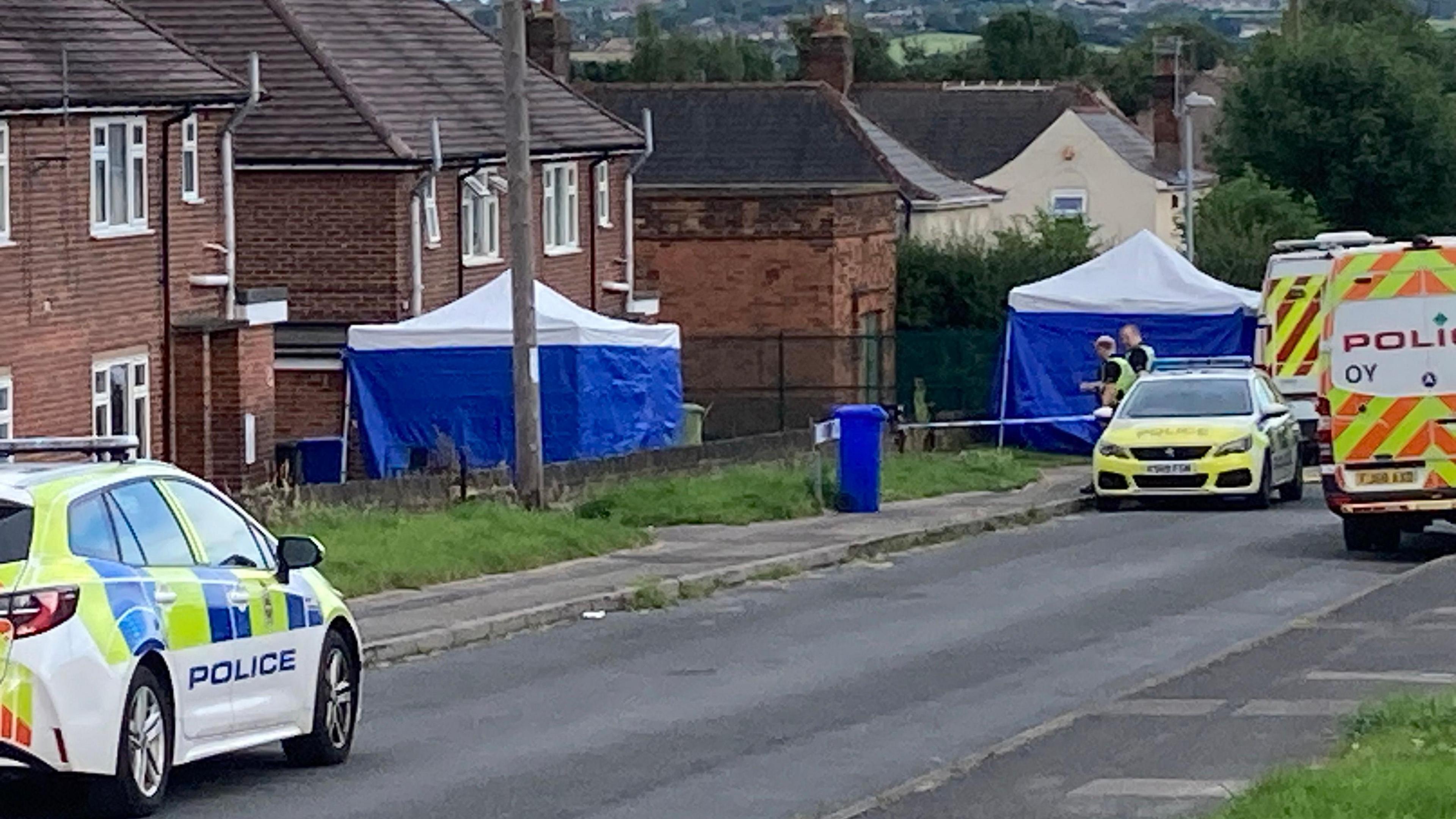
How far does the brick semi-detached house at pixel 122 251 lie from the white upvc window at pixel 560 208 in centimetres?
774

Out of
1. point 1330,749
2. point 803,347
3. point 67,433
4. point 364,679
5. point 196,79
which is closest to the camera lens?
point 1330,749

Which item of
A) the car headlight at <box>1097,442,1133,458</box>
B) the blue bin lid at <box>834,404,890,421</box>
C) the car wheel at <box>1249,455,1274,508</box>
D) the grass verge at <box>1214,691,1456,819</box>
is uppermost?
the grass verge at <box>1214,691,1456,819</box>

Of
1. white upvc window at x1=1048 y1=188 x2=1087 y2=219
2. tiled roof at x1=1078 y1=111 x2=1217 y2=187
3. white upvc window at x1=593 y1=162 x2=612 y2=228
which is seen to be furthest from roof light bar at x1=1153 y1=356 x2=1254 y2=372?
white upvc window at x1=1048 y1=188 x2=1087 y2=219

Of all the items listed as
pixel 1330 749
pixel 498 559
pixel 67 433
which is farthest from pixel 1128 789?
pixel 67 433

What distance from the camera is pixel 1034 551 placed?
82.6 feet

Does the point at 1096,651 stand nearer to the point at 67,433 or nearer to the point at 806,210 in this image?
the point at 67,433

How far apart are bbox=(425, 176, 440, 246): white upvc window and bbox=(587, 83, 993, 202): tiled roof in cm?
1804

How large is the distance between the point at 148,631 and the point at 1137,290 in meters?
29.8

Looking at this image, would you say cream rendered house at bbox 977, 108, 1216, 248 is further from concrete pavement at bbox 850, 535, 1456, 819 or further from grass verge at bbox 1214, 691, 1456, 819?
grass verge at bbox 1214, 691, 1456, 819

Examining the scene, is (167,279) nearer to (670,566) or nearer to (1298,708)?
(670,566)

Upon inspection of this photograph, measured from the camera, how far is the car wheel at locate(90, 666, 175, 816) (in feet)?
34.8

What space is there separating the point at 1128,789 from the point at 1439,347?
1359 centimetres

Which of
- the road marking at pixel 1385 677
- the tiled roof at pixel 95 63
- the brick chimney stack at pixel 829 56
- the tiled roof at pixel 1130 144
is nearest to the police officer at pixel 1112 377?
the tiled roof at pixel 95 63

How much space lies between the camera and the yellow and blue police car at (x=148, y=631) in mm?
10320
